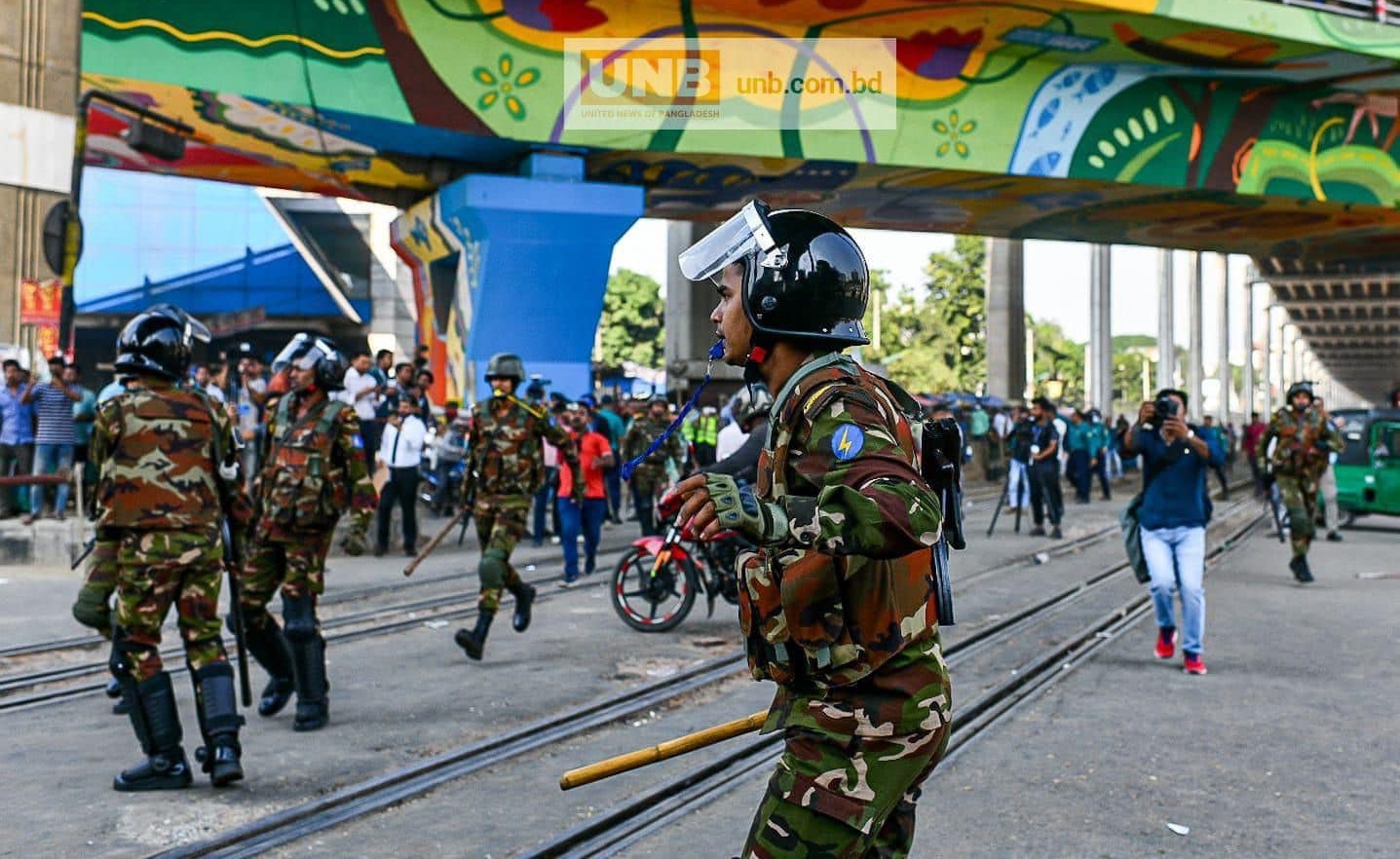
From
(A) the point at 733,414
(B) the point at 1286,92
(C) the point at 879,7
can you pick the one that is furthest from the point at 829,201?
(A) the point at 733,414

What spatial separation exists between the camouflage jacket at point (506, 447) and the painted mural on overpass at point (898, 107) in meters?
9.58

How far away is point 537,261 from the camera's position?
19.3 meters

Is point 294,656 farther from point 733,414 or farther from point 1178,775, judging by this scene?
point 733,414

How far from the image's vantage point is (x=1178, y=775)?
5738mm

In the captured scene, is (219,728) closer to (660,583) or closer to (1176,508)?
(660,583)

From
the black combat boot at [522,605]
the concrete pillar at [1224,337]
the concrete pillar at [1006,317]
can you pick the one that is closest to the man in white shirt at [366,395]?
the black combat boot at [522,605]

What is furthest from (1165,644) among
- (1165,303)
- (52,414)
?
(1165,303)

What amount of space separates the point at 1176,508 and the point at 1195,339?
5342 cm

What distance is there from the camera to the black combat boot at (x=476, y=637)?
8020 mm

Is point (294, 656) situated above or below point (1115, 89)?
below

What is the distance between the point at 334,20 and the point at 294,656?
495 inches

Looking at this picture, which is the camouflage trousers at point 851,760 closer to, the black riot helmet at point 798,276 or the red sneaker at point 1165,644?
the black riot helmet at point 798,276

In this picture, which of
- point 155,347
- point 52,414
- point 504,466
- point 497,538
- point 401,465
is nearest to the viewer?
point 155,347

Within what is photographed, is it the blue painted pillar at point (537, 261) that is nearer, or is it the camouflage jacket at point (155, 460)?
the camouflage jacket at point (155, 460)
